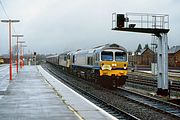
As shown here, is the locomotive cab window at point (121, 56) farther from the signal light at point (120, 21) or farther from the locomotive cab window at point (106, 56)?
the signal light at point (120, 21)

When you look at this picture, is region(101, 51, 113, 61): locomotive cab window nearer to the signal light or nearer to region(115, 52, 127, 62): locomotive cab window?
region(115, 52, 127, 62): locomotive cab window

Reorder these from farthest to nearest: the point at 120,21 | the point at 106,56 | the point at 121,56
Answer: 1. the point at 121,56
2. the point at 106,56
3. the point at 120,21

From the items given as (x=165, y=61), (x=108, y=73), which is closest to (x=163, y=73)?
(x=165, y=61)

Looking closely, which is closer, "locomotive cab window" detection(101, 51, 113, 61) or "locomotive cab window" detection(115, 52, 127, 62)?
"locomotive cab window" detection(101, 51, 113, 61)

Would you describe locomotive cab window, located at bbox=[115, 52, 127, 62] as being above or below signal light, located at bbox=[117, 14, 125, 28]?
below

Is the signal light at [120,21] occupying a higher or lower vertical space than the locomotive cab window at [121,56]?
higher

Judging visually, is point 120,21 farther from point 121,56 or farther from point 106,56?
point 121,56

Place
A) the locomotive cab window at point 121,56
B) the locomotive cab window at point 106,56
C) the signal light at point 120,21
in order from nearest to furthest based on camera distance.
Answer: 1. the signal light at point 120,21
2. the locomotive cab window at point 106,56
3. the locomotive cab window at point 121,56

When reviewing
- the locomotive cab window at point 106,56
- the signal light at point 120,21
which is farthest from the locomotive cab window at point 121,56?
the signal light at point 120,21

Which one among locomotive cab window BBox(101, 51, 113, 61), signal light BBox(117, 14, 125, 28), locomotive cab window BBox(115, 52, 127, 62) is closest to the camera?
signal light BBox(117, 14, 125, 28)

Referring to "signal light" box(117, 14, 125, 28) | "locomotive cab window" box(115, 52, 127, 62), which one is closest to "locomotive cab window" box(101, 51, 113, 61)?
"locomotive cab window" box(115, 52, 127, 62)

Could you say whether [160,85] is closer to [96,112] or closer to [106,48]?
[106,48]

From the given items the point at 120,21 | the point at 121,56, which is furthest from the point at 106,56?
the point at 120,21

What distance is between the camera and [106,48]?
89.5 ft
